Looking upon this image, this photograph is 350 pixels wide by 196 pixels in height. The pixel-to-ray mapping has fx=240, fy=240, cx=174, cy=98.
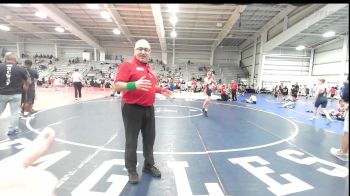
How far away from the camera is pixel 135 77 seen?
3154mm

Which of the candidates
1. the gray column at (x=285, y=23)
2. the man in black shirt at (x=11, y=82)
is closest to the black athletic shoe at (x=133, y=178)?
the man in black shirt at (x=11, y=82)

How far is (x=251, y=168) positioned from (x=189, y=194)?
4.55ft

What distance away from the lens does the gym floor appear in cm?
320

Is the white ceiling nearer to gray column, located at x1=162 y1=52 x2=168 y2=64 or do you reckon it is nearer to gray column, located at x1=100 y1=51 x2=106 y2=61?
gray column, located at x1=100 y1=51 x2=106 y2=61

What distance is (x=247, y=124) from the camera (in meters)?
7.70

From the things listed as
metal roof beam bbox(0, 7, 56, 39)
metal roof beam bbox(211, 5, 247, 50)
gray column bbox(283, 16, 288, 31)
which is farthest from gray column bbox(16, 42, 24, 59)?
gray column bbox(283, 16, 288, 31)

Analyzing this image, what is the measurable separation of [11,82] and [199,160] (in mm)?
4373

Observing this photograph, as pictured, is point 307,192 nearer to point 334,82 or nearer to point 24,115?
point 24,115

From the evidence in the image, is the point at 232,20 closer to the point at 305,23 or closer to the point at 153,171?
the point at 305,23

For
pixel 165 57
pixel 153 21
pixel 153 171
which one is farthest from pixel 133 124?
pixel 165 57

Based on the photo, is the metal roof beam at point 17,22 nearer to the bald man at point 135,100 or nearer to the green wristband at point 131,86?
the bald man at point 135,100

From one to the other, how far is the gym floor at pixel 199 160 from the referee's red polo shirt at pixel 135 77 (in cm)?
113

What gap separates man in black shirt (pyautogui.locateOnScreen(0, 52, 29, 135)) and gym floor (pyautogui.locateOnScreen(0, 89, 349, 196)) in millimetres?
714

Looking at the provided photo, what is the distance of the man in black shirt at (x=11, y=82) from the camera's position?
Answer: 5.16 m
